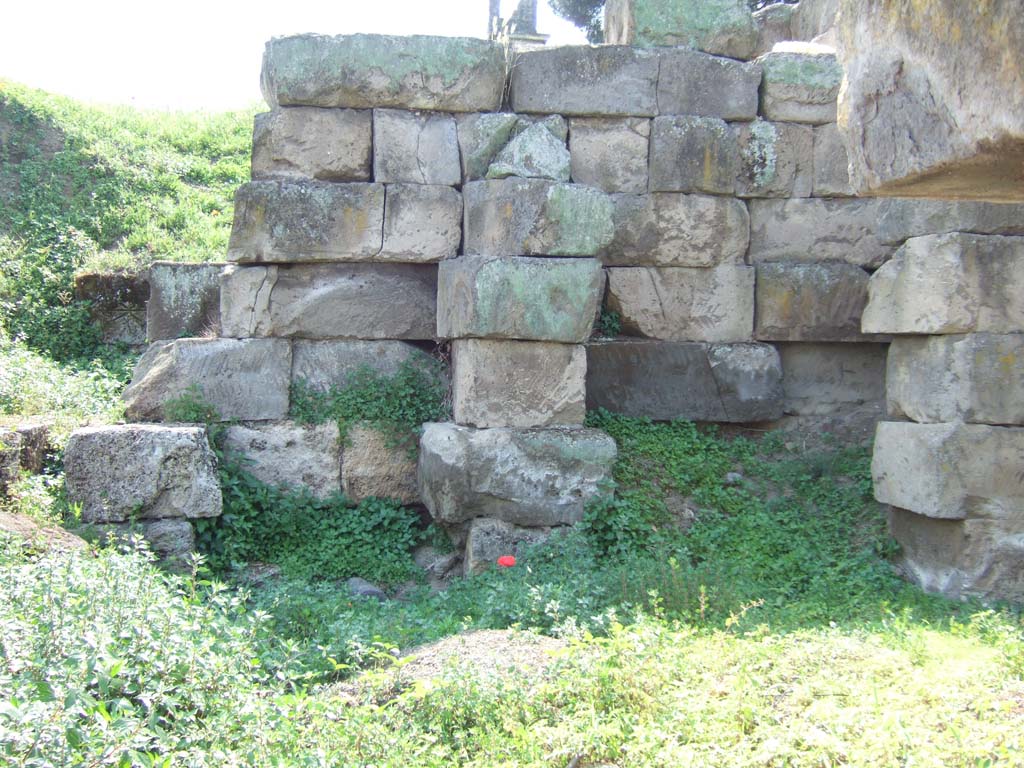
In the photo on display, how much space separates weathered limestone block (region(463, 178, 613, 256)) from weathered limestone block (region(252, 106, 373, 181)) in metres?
1.04

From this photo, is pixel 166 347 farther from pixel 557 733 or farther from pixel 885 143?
pixel 885 143

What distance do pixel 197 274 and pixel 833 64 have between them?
15.6 ft

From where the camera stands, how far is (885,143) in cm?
222

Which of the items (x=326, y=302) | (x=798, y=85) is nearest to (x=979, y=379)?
(x=798, y=85)

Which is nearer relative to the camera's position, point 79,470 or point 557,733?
point 557,733

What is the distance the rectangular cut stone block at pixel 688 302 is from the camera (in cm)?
696

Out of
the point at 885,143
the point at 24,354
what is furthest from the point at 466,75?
the point at 885,143

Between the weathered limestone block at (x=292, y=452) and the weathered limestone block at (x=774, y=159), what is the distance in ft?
11.0

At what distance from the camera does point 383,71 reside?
6.42 meters

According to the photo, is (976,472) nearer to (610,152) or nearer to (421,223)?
(610,152)

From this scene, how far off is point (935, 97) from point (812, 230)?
17.4ft

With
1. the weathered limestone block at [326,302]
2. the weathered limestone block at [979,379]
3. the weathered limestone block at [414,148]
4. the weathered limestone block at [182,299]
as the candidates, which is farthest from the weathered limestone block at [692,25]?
the weathered limestone block at [182,299]

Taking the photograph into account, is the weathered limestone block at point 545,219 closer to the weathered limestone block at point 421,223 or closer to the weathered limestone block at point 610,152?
the weathered limestone block at point 421,223

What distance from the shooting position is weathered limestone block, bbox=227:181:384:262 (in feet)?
20.9
